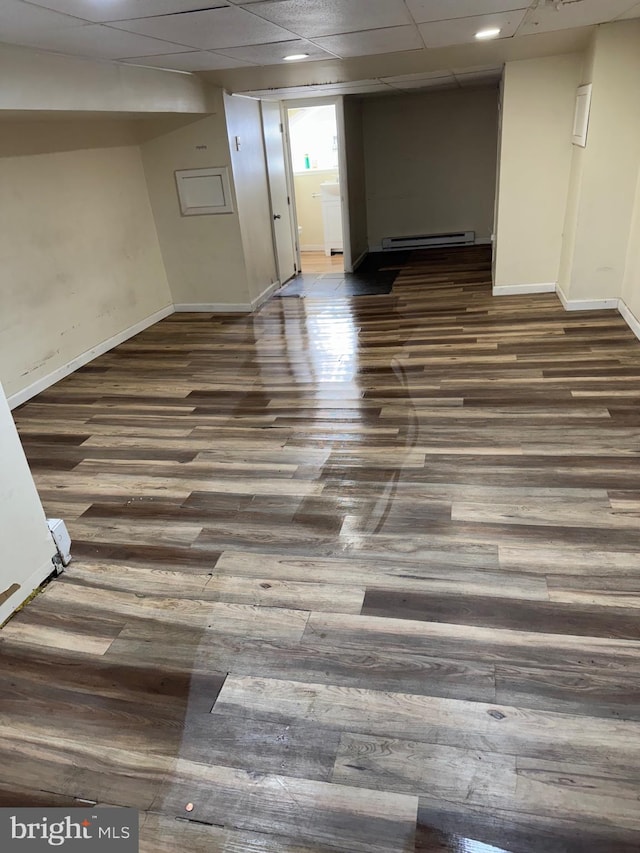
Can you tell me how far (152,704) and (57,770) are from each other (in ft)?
1.07

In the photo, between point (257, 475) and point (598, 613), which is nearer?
point (598, 613)

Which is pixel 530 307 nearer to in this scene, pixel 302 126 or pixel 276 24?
pixel 276 24

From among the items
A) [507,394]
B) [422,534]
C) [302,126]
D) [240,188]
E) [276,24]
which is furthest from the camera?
[302,126]

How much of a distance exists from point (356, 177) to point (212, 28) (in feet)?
18.9

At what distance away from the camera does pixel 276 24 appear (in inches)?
122

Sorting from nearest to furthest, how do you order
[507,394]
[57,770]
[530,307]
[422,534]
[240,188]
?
1. [57,770]
2. [422,534]
3. [507,394]
4. [530,307]
5. [240,188]

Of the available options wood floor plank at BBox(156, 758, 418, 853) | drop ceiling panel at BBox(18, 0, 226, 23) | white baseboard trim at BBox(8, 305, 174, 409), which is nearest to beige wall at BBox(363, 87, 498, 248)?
A: white baseboard trim at BBox(8, 305, 174, 409)

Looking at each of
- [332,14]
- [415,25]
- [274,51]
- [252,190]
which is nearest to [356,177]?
[252,190]

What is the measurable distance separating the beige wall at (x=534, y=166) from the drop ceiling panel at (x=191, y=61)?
268 centimetres

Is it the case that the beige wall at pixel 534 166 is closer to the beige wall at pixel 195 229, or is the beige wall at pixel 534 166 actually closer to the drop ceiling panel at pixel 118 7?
the beige wall at pixel 195 229

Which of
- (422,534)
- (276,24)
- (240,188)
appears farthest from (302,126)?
(422,534)

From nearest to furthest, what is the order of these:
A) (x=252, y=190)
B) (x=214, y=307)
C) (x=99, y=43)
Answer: (x=99, y=43) → (x=252, y=190) → (x=214, y=307)

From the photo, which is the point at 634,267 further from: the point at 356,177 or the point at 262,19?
the point at 356,177

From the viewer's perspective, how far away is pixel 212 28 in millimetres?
3092
